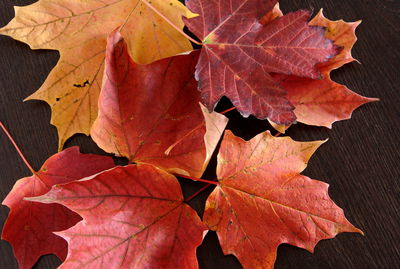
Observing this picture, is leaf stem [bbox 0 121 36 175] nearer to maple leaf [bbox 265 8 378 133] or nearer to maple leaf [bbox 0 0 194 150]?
maple leaf [bbox 0 0 194 150]

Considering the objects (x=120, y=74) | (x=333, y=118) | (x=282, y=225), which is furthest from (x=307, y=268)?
(x=120, y=74)

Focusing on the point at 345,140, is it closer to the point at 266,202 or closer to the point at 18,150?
the point at 266,202

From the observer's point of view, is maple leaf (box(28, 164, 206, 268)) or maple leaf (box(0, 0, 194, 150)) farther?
maple leaf (box(0, 0, 194, 150))

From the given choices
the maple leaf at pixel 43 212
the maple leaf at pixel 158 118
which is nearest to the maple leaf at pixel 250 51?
the maple leaf at pixel 158 118

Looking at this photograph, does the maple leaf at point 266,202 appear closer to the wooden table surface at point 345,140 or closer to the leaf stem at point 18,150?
the wooden table surface at point 345,140

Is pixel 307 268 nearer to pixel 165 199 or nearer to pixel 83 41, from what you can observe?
pixel 165 199

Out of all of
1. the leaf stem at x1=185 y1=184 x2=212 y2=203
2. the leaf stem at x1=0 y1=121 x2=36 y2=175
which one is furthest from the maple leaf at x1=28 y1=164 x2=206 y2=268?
the leaf stem at x1=0 y1=121 x2=36 y2=175

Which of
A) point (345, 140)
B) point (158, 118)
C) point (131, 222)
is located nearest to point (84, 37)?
point (158, 118)
